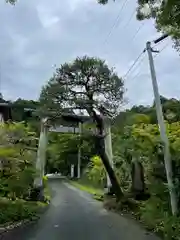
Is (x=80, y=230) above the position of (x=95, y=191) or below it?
below

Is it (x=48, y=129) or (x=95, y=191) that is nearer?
(x=48, y=129)

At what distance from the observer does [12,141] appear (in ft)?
67.5

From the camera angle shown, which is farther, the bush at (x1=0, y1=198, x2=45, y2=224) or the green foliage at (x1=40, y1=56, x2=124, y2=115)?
the green foliage at (x1=40, y1=56, x2=124, y2=115)

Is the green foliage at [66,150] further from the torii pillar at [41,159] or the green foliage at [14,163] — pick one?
the green foliage at [14,163]

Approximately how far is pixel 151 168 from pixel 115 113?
782 cm

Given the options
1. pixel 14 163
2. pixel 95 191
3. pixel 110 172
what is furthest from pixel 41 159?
pixel 95 191

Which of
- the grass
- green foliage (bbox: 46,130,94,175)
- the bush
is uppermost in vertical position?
green foliage (bbox: 46,130,94,175)

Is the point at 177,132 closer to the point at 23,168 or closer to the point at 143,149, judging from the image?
the point at 143,149

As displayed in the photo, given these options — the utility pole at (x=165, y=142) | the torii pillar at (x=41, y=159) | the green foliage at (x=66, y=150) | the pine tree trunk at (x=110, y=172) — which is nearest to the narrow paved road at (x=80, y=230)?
the utility pole at (x=165, y=142)

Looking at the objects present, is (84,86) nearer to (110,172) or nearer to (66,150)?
(110,172)

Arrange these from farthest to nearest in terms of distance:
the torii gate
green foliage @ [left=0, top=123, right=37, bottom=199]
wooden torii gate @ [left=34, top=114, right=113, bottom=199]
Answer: wooden torii gate @ [left=34, top=114, right=113, bottom=199], the torii gate, green foliage @ [left=0, top=123, right=37, bottom=199]

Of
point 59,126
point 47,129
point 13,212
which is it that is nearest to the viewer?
point 13,212

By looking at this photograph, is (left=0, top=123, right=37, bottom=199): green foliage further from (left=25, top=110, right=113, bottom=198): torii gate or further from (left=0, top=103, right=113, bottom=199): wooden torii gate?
(left=25, top=110, right=113, bottom=198): torii gate

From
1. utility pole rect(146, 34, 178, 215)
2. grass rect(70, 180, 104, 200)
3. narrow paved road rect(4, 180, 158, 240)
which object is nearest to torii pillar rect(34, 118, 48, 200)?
grass rect(70, 180, 104, 200)
